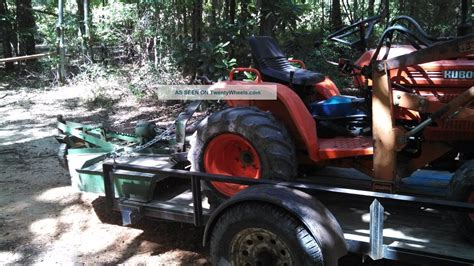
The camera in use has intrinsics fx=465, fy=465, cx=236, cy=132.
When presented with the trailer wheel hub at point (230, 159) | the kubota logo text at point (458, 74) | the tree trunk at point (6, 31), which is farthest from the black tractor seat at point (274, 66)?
the tree trunk at point (6, 31)

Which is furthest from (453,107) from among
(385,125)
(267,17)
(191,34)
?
(191,34)

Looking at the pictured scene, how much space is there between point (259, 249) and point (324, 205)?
27.1 inches

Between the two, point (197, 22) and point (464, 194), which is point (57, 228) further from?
point (197, 22)

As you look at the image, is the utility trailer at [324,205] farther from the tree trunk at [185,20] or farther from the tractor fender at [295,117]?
the tree trunk at [185,20]

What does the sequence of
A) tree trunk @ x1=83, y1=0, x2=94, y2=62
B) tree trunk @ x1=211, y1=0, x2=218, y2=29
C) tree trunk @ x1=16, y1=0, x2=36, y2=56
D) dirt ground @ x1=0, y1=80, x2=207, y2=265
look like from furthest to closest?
1. tree trunk @ x1=16, y1=0, x2=36, y2=56
2. tree trunk @ x1=83, y1=0, x2=94, y2=62
3. tree trunk @ x1=211, y1=0, x2=218, y2=29
4. dirt ground @ x1=0, y1=80, x2=207, y2=265

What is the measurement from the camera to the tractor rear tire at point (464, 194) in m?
2.68

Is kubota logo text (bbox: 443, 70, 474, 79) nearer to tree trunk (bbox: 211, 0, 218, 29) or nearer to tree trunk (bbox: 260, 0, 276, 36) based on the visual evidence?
tree trunk (bbox: 260, 0, 276, 36)

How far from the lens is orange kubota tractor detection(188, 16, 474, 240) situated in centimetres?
292

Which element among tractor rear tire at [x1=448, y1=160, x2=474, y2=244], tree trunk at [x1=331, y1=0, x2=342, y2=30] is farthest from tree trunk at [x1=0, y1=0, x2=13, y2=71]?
tractor rear tire at [x1=448, y1=160, x2=474, y2=244]

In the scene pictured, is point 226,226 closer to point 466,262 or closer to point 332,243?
point 332,243

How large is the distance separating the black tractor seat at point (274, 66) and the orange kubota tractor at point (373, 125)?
15mm

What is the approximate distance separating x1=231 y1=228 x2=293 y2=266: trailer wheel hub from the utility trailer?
2 centimetres

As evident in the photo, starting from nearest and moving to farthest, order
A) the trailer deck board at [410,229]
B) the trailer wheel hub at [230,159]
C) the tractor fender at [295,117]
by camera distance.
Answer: the trailer deck board at [410,229] < the tractor fender at [295,117] < the trailer wheel hub at [230,159]

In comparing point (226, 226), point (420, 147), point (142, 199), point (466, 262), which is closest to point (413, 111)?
point (420, 147)
